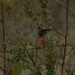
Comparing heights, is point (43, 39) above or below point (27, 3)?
below

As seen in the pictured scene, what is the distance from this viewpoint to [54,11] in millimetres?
8133

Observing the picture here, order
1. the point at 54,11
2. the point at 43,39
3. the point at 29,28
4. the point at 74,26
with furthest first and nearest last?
the point at 54,11
the point at 29,28
the point at 74,26
the point at 43,39

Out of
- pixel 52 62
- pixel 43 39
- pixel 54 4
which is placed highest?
pixel 54 4

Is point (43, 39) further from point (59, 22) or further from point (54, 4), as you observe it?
point (54, 4)

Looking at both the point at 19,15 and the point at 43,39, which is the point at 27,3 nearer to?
the point at 43,39

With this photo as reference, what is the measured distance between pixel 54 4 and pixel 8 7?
1819 millimetres

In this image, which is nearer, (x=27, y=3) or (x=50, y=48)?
(x=27, y=3)

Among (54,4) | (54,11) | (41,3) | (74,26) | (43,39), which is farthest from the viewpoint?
(54,4)

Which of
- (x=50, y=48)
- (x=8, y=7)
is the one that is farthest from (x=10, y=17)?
(x=50, y=48)

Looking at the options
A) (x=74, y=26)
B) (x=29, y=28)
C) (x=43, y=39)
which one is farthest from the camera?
(x=29, y=28)

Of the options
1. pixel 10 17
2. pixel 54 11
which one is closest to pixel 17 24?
pixel 10 17

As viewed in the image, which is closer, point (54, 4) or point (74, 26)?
point (74, 26)

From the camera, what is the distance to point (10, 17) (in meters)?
7.67

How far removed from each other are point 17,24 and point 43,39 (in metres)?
5.19
